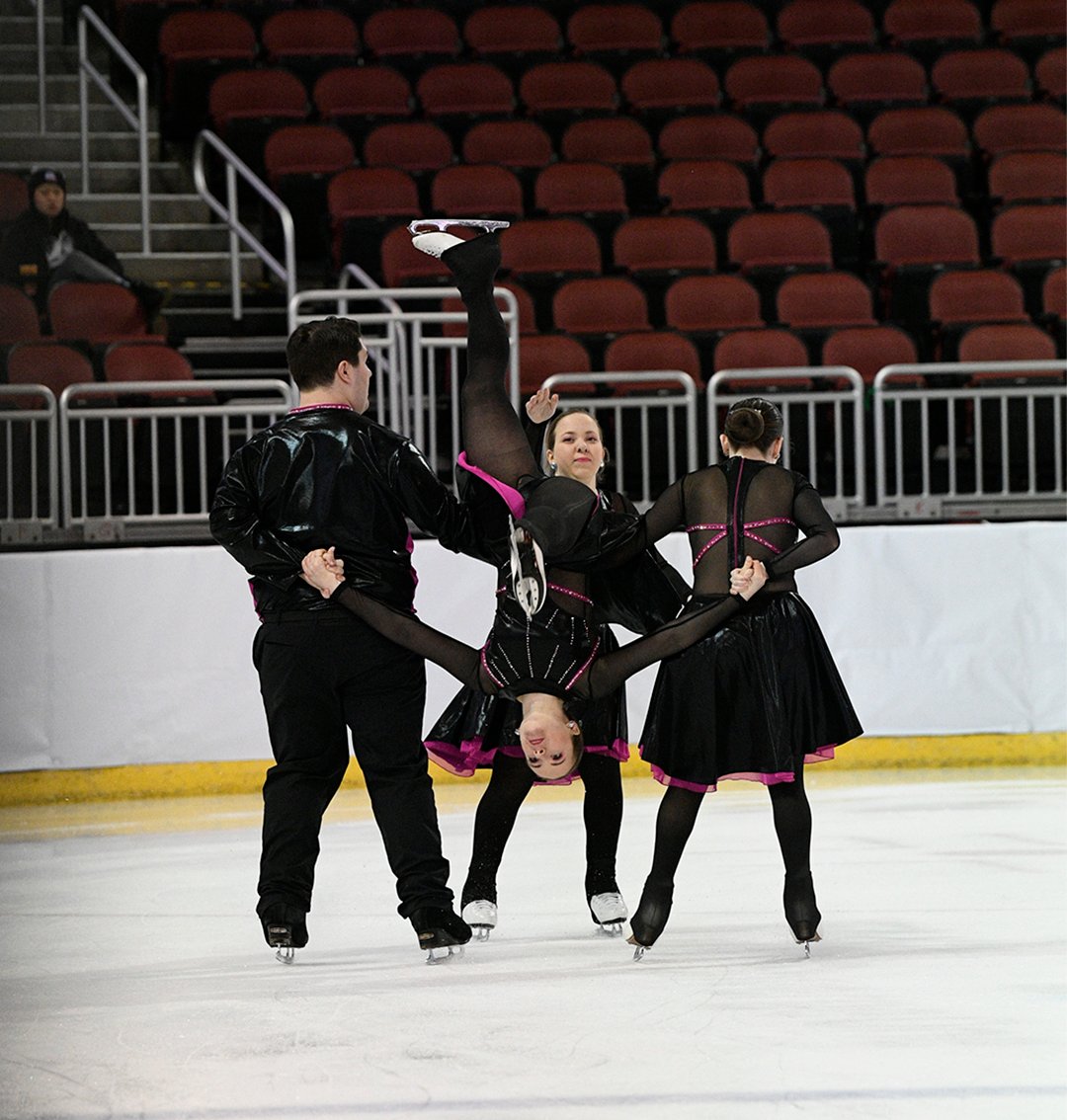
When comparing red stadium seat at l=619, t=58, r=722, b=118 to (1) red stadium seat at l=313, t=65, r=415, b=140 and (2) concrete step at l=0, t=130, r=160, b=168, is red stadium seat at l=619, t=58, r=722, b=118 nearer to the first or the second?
(1) red stadium seat at l=313, t=65, r=415, b=140

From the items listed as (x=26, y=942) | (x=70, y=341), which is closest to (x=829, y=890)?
(x=26, y=942)

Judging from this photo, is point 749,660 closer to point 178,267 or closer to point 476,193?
point 476,193

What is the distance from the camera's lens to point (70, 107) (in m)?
A: 10.9

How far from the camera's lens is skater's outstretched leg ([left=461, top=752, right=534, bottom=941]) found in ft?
13.6

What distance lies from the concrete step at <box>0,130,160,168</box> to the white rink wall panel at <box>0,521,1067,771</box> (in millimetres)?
4655

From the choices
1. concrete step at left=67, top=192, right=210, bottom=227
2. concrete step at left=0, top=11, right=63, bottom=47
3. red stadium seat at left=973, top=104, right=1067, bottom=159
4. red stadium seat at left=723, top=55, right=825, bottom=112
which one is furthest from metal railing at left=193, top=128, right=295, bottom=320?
red stadium seat at left=973, top=104, right=1067, bottom=159

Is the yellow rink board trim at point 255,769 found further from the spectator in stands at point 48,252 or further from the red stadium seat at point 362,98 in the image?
the red stadium seat at point 362,98

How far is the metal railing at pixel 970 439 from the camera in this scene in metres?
7.61

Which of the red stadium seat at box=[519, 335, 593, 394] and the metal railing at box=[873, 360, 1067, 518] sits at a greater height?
the red stadium seat at box=[519, 335, 593, 394]

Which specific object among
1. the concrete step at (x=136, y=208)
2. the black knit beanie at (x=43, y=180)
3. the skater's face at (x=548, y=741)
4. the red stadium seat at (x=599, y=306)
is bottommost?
the skater's face at (x=548, y=741)

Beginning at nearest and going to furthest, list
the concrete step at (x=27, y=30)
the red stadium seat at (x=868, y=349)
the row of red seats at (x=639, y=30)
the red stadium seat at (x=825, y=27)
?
the red stadium seat at (x=868, y=349)
the row of red seats at (x=639, y=30)
the concrete step at (x=27, y=30)
the red stadium seat at (x=825, y=27)

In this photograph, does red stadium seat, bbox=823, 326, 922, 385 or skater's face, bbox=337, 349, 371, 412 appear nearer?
skater's face, bbox=337, 349, 371, 412

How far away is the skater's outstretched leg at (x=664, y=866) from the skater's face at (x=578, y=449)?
0.78m

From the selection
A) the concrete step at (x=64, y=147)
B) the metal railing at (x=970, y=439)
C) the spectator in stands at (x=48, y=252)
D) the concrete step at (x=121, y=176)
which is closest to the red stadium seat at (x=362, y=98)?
the concrete step at (x=121, y=176)
